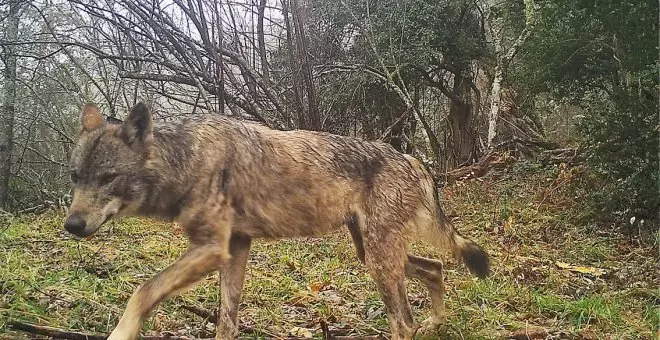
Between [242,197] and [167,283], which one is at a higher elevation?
[242,197]

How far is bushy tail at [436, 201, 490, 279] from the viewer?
5469 mm

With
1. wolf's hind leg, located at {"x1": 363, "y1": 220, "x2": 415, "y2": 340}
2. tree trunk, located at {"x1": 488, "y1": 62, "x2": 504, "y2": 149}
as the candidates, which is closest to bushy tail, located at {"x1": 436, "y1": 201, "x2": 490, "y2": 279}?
wolf's hind leg, located at {"x1": 363, "y1": 220, "x2": 415, "y2": 340}

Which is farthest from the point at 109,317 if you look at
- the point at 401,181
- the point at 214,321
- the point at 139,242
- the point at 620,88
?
the point at 620,88

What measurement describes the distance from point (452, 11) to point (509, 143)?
13.6ft

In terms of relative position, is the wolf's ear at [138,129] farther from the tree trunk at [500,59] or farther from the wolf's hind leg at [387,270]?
the tree trunk at [500,59]

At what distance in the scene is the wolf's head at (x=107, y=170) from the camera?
3773 millimetres

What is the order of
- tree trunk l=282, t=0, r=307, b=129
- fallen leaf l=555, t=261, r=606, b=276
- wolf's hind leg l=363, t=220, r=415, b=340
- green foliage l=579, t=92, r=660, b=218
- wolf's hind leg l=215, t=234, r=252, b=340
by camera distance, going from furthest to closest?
1. tree trunk l=282, t=0, r=307, b=129
2. green foliage l=579, t=92, r=660, b=218
3. fallen leaf l=555, t=261, r=606, b=276
4. wolf's hind leg l=363, t=220, r=415, b=340
5. wolf's hind leg l=215, t=234, r=252, b=340

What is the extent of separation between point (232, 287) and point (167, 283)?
0.90 m

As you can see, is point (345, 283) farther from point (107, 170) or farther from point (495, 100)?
point (495, 100)

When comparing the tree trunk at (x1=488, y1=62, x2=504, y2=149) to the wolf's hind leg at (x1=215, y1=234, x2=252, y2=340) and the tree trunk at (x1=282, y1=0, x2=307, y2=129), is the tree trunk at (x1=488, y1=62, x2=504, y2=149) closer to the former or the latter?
the tree trunk at (x1=282, y1=0, x2=307, y2=129)

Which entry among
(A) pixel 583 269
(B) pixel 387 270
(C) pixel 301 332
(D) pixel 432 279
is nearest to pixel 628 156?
(A) pixel 583 269

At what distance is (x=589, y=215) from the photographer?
1034cm

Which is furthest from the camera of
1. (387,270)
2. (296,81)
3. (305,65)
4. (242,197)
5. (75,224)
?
(296,81)

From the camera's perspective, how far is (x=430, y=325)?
5.15 m
